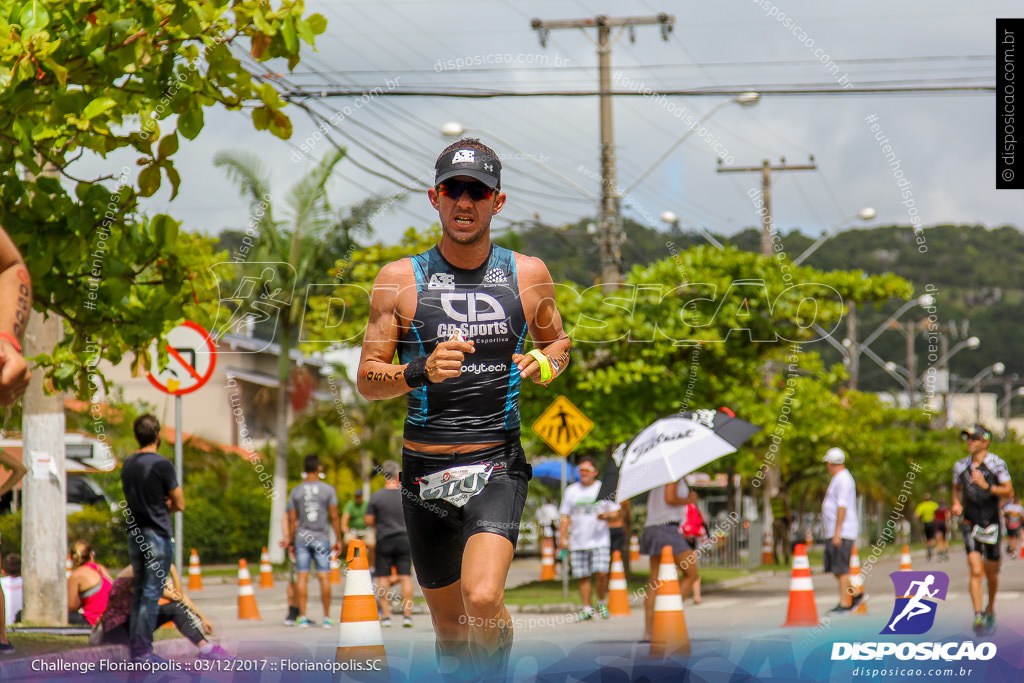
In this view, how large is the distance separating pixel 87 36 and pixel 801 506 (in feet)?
125

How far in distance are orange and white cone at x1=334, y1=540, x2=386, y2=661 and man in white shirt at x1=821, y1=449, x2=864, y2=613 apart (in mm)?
7377

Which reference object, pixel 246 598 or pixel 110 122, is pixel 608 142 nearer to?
pixel 246 598

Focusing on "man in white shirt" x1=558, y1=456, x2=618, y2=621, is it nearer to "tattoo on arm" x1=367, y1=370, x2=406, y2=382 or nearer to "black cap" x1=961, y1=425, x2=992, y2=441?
"black cap" x1=961, y1=425, x2=992, y2=441

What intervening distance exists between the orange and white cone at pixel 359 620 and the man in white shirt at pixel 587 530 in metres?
8.25

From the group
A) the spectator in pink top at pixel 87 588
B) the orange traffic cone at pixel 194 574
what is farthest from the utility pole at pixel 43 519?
the orange traffic cone at pixel 194 574

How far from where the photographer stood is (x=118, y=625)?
28.1 ft

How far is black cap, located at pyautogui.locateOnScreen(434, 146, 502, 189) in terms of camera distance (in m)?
4.39

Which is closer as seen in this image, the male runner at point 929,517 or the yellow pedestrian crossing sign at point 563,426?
the yellow pedestrian crossing sign at point 563,426

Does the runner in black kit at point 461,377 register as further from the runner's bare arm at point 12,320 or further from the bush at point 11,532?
the bush at point 11,532

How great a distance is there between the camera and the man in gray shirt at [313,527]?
13414mm

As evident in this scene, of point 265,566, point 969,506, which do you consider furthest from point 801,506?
point 969,506

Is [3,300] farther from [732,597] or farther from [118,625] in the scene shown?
[732,597]

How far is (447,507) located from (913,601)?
410 cm

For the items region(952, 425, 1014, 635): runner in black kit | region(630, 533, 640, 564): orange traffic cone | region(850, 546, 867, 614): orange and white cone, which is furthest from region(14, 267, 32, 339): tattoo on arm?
region(630, 533, 640, 564): orange traffic cone
